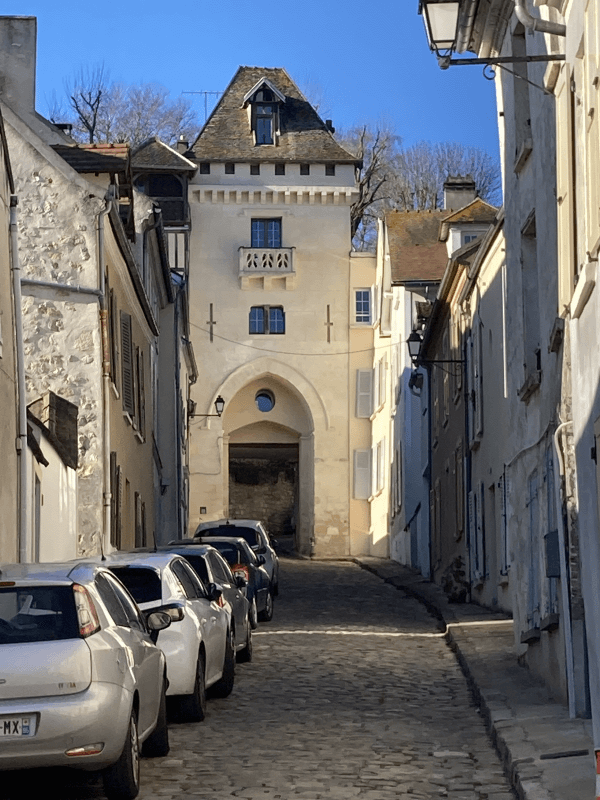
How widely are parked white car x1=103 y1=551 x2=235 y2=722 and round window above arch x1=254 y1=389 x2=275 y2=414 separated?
37.4m

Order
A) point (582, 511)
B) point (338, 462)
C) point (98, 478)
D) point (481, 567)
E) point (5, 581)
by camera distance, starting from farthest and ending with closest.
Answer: point (338, 462)
point (481, 567)
point (98, 478)
point (582, 511)
point (5, 581)

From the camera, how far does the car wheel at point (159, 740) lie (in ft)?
33.6

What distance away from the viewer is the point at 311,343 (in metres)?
50.5

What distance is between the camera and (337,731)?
11.6m

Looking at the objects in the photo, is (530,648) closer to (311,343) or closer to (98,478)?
(98,478)

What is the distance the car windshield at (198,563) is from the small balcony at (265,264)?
34.9 meters

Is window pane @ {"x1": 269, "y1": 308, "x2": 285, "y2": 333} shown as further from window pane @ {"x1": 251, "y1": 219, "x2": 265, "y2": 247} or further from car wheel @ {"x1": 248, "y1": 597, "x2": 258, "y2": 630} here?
car wheel @ {"x1": 248, "y1": 597, "x2": 258, "y2": 630}

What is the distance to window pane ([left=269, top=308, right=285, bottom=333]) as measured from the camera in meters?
50.7

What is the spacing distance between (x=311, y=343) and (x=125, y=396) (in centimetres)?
2585

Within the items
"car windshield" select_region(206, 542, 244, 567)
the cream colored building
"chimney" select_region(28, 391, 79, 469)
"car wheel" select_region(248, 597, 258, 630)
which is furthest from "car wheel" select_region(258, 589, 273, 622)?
the cream colored building

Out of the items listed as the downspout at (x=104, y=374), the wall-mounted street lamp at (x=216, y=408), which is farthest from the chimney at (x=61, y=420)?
the wall-mounted street lamp at (x=216, y=408)

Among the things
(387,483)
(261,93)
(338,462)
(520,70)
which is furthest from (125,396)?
(261,93)

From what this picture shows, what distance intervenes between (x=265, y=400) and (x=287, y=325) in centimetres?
297

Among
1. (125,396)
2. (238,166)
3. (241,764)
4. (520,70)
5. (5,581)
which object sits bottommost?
(241,764)
